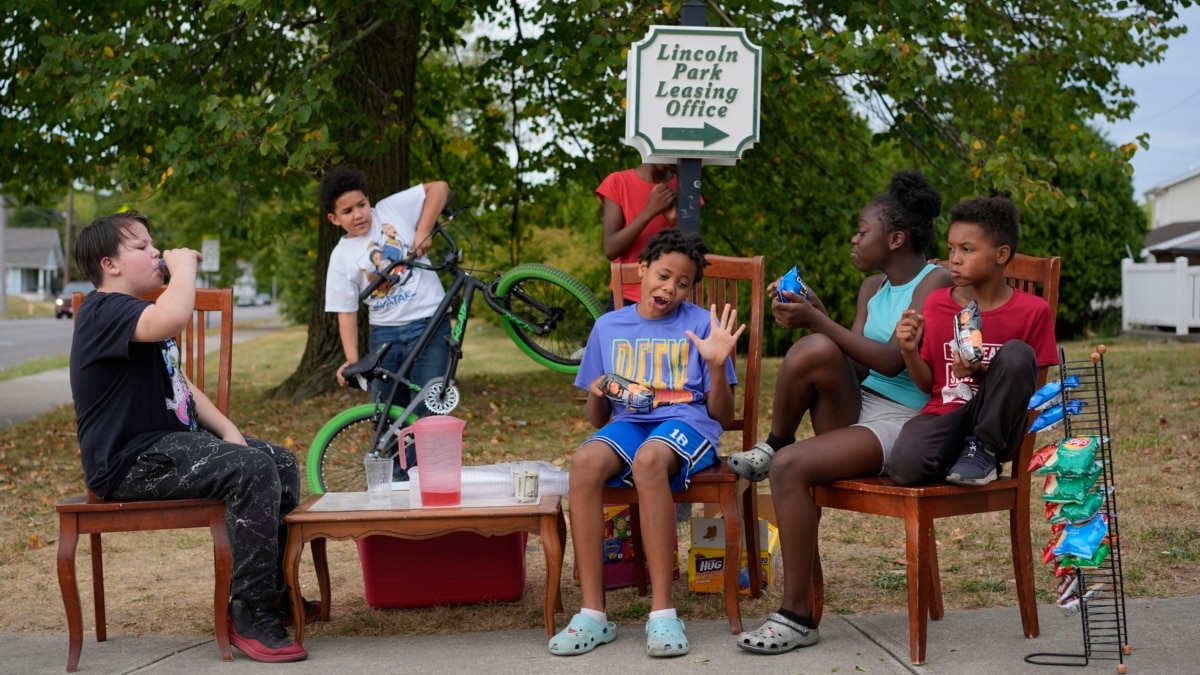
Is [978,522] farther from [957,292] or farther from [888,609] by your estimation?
[957,292]

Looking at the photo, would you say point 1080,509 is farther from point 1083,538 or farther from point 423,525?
point 423,525

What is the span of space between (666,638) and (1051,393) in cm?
137

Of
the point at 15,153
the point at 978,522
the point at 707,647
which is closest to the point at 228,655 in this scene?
the point at 707,647

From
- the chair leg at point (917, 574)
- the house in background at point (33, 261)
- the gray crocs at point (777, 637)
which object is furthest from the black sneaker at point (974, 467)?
the house in background at point (33, 261)

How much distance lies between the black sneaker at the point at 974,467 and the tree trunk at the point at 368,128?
6.97 meters

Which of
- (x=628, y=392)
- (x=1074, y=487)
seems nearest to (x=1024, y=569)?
(x=1074, y=487)

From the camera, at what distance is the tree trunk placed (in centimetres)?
1013

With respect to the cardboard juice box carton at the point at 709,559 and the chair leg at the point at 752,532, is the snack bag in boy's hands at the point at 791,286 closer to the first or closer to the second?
the chair leg at the point at 752,532

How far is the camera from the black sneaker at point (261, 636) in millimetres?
3935

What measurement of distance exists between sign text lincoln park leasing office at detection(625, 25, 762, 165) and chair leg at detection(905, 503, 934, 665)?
1.73 metres

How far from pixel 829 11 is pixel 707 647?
7.39 meters

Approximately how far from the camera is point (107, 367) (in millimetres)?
4004

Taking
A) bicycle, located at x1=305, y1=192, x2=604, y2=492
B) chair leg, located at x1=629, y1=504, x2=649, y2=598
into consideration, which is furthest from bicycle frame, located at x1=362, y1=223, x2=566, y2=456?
chair leg, located at x1=629, y1=504, x2=649, y2=598

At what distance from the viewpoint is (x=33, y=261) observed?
88375 millimetres
